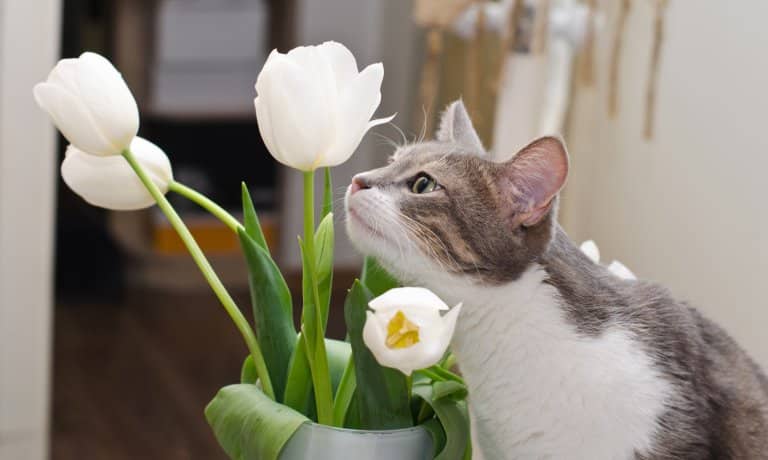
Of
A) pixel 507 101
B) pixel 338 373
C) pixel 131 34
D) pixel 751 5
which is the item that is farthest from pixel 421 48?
pixel 338 373

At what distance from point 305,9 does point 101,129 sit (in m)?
2.28

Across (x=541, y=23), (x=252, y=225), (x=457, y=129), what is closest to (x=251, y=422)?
(x=252, y=225)

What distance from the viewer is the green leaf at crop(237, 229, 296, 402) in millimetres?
771

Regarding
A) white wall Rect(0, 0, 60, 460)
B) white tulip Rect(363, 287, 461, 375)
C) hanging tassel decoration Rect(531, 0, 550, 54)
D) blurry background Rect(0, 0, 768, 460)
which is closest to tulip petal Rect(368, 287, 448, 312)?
white tulip Rect(363, 287, 461, 375)

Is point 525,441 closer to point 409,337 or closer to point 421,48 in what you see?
point 409,337

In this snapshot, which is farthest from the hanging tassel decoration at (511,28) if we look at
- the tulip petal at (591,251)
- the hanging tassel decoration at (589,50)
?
the tulip petal at (591,251)

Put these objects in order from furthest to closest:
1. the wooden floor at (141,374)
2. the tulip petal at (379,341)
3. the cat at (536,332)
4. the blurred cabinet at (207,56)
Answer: the blurred cabinet at (207,56), the wooden floor at (141,374), the cat at (536,332), the tulip petal at (379,341)

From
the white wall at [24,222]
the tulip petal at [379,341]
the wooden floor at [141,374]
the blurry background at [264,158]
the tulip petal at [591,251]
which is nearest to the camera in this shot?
the tulip petal at [379,341]

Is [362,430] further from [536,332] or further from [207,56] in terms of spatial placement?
[207,56]

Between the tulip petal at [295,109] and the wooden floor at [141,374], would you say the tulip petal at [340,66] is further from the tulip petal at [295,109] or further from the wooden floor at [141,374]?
the wooden floor at [141,374]

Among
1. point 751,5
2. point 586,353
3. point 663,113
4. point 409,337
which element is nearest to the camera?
point 409,337

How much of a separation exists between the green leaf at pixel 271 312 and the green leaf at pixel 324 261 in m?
0.03

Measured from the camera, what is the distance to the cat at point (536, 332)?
2.46 feet

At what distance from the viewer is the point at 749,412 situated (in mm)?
803
